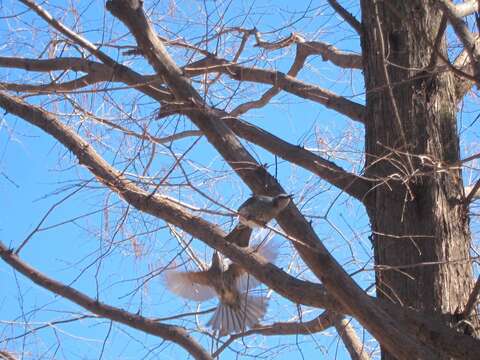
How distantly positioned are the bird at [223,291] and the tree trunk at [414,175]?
0.94 metres

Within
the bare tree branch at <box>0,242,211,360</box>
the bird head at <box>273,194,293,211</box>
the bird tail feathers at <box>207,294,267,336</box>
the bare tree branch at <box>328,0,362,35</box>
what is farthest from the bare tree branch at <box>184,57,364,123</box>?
the bare tree branch at <box>0,242,211,360</box>

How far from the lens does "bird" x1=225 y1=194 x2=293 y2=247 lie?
9.10ft

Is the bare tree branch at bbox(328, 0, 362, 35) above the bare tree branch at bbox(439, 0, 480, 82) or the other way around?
above

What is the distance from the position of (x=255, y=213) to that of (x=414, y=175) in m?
0.70

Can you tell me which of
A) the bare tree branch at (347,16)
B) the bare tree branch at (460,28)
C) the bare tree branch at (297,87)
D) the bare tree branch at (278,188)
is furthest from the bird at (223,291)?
the bare tree branch at (460,28)

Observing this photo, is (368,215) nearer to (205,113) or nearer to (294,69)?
(205,113)

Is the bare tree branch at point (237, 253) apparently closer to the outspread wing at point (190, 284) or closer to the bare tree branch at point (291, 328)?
the bare tree branch at point (291, 328)

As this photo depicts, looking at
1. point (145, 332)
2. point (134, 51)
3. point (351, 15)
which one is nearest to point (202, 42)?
point (134, 51)

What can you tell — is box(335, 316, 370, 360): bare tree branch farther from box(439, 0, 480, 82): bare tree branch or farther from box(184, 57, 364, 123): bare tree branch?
box(439, 0, 480, 82): bare tree branch

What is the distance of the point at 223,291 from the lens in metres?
4.05

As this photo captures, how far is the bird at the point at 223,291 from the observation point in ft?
12.6

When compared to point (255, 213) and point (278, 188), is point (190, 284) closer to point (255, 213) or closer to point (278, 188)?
point (255, 213)

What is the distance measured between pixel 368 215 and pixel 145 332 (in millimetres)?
1098

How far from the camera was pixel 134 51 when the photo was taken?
346 cm
